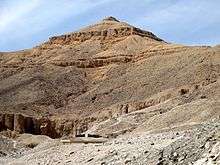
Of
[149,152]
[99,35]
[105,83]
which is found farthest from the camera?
[99,35]

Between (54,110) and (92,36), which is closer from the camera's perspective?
(54,110)

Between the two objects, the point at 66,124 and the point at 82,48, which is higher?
the point at 82,48

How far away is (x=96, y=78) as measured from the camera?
86.0 meters

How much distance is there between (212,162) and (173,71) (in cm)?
6165

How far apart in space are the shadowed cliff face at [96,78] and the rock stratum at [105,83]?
0.09 meters

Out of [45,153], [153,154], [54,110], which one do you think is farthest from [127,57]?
[153,154]

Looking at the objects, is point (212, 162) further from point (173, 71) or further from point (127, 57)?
point (127, 57)

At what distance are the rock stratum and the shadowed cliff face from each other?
3.7 inches

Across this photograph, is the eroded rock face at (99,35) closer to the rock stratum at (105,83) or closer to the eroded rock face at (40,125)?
the rock stratum at (105,83)

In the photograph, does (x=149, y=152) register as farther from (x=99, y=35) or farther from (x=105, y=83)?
(x=99, y=35)

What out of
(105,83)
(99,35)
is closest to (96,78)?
(105,83)

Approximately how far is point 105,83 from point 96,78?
518cm

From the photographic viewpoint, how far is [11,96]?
79.4m

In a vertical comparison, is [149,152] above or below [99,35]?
below
